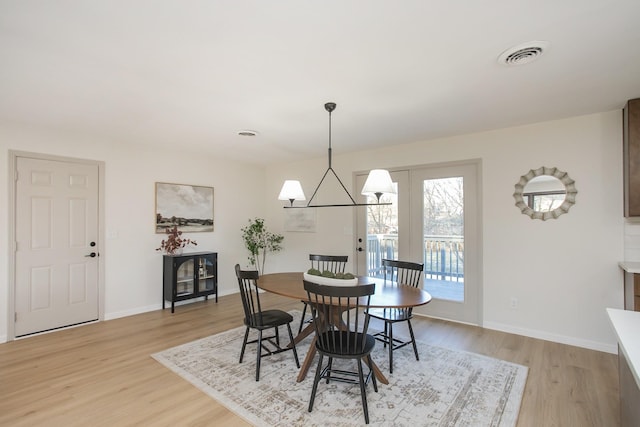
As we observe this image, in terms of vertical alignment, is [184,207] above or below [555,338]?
above

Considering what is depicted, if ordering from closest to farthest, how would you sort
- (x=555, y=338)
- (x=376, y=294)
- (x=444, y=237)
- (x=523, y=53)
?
(x=523, y=53), (x=376, y=294), (x=555, y=338), (x=444, y=237)

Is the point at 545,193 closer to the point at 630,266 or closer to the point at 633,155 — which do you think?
the point at 633,155

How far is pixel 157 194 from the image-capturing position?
15.3ft

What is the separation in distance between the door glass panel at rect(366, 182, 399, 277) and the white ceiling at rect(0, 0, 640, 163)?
142 centimetres

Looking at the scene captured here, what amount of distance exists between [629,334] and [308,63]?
7.25ft

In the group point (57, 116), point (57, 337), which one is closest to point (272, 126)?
point (57, 116)

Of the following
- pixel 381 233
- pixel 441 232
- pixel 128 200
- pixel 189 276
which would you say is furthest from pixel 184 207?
pixel 441 232

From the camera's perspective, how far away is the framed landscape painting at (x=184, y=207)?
15.4 feet

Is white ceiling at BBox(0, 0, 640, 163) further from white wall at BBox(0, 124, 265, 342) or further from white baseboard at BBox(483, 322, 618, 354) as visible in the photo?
white baseboard at BBox(483, 322, 618, 354)

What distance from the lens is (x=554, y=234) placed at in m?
3.43

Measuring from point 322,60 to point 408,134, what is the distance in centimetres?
212

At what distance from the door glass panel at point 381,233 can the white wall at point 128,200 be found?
2.55 m

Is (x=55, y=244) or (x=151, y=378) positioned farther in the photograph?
(x=55, y=244)

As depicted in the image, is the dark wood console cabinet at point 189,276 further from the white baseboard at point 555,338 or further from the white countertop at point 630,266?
the white countertop at point 630,266
